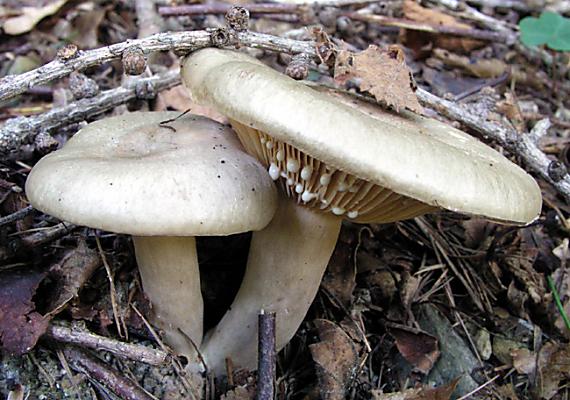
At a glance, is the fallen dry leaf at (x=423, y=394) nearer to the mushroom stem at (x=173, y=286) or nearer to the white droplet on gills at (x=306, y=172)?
the mushroom stem at (x=173, y=286)

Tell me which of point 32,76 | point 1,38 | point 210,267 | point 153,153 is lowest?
point 210,267

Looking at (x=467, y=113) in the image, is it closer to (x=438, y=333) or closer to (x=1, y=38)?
(x=438, y=333)

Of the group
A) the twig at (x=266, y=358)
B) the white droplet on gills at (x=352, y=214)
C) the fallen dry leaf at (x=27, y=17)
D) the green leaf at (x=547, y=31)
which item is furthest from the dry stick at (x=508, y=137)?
the fallen dry leaf at (x=27, y=17)

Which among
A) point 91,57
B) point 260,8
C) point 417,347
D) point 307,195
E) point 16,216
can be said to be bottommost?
point 417,347

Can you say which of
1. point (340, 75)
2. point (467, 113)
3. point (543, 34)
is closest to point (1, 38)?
point (340, 75)

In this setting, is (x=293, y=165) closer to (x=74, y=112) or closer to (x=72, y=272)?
(x=72, y=272)

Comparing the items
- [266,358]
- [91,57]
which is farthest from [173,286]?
[91,57]
